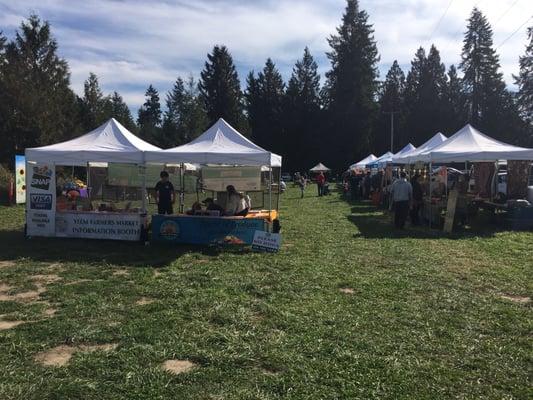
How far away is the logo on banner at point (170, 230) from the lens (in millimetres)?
11164

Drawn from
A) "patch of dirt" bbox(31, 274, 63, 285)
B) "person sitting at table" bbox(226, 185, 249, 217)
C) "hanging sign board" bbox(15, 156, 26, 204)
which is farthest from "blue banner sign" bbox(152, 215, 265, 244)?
"hanging sign board" bbox(15, 156, 26, 204)

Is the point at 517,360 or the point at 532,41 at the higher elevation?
the point at 532,41

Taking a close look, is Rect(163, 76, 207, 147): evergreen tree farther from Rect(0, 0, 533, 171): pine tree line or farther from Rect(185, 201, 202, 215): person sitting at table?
Rect(185, 201, 202, 215): person sitting at table

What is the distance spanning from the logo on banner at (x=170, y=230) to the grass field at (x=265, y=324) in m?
0.71

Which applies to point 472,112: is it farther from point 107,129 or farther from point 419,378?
point 419,378

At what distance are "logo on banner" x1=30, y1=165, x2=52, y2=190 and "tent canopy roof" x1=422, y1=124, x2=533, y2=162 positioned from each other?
10.2 m

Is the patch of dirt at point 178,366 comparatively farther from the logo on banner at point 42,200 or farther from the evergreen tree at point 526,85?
the evergreen tree at point 526,85

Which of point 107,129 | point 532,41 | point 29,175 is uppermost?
point 532,41

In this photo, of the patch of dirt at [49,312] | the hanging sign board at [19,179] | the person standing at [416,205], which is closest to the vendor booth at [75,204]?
the patch of dirt at [49,312]

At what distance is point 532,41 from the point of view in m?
47.5

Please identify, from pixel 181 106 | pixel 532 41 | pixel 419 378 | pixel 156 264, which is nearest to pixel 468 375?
pixel 419 378

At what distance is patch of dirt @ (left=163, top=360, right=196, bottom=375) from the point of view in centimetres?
435

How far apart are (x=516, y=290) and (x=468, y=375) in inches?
140

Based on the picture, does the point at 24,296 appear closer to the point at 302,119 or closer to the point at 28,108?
the point at 28,108
